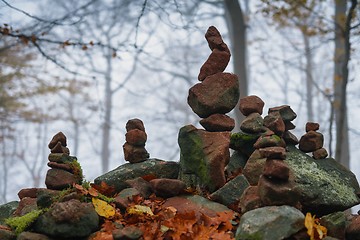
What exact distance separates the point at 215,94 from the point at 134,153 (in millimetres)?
1064

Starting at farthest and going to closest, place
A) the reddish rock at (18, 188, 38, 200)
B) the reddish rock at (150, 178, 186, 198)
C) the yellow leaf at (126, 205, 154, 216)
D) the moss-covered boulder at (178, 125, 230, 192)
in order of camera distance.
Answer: the reddish rock at (18, 188, 38, 200)
the moss-covered boulder at (178, 125, 230, 192)
the reddish rock at (150, 178, 186, 198)
the yellow leaf at (126, 205, 154, 216)

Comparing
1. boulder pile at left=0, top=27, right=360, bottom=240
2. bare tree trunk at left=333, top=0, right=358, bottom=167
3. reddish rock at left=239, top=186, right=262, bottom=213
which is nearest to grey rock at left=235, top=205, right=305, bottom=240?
boulder pile at left=0, top=27, right=360, bottom=240

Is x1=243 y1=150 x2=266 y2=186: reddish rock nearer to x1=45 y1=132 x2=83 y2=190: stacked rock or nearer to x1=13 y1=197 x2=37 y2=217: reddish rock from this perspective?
x1=45 y1=132 x2=83 y2=190: stacked rock

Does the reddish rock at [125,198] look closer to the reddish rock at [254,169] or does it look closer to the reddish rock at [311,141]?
the reddish rock at [254,169]

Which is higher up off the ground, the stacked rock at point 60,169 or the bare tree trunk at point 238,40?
the bare tree trunk at point 238,40

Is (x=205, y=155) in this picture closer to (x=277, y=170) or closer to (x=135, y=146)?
(x=135, y=146)

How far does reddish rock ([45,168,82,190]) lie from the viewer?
3.80 m

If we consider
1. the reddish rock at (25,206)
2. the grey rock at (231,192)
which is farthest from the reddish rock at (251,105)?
the reddish rock at (25,206)

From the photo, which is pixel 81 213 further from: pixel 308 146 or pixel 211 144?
pixel 308 146

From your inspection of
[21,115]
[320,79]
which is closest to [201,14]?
[21,115]

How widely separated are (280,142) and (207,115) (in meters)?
0.80

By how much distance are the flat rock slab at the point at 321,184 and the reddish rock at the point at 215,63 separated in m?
1.09

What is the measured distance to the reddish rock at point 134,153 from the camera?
4271 mm

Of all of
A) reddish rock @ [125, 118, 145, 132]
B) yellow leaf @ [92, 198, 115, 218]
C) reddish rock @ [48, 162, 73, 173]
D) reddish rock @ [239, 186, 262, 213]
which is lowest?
reddish rock @ [239, 186, 262, 213]
